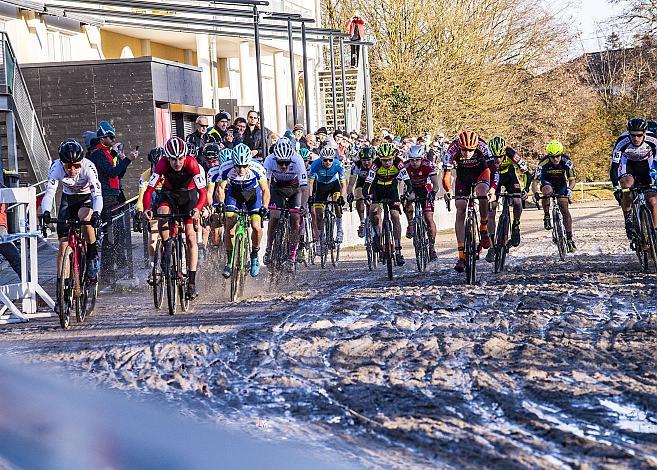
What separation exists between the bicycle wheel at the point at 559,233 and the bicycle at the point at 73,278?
23.5ft

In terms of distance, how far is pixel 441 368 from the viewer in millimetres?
7695

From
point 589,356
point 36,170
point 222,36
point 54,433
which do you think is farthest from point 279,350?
point 222,36

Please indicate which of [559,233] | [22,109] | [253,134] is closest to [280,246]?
[253,134]

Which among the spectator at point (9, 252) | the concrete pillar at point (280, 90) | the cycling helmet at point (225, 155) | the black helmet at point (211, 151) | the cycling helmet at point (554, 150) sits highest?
the concrete pillar at point (280, 90)

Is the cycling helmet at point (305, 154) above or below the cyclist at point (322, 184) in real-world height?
above

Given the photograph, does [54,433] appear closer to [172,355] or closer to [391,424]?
[391,424]

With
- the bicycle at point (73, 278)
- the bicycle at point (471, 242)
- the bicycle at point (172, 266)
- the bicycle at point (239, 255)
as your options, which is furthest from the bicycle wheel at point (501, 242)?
the bicycle at point (73, 278)

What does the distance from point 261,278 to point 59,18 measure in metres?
14.1

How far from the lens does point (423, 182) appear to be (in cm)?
1566

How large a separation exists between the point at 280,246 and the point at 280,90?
1134 inches

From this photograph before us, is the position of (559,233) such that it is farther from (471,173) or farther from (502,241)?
(471,173)

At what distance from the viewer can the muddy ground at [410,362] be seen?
227 inches

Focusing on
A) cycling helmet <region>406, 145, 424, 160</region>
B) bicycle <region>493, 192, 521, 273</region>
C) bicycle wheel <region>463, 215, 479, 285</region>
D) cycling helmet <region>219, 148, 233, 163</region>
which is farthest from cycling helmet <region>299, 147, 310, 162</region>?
bicycle wheel <region>463, 215, 479, 285</region>

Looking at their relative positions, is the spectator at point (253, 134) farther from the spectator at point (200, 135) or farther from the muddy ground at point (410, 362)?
the muddy ground at point (410, 362)
